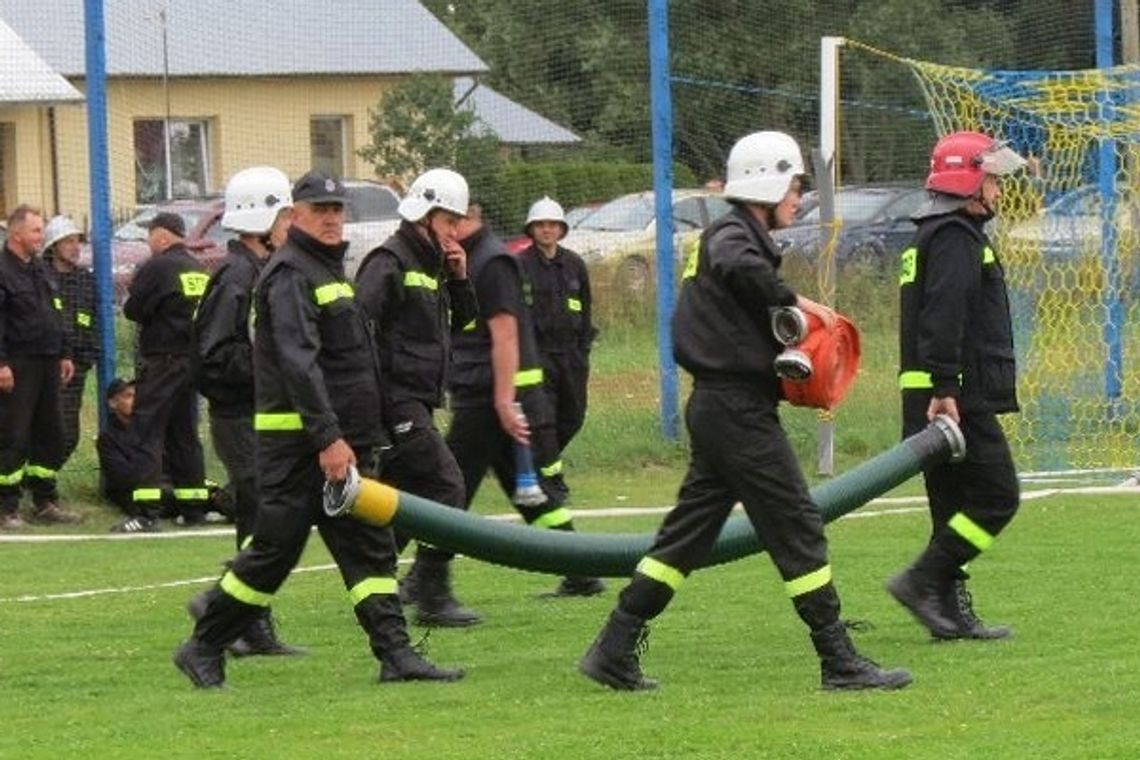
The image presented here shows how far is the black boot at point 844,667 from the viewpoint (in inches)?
365

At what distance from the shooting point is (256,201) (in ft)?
36.5

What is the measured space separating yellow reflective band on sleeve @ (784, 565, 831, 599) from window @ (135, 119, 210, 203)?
39.5 feet

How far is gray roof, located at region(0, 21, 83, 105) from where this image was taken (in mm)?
19938

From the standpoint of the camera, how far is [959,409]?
10.5 m

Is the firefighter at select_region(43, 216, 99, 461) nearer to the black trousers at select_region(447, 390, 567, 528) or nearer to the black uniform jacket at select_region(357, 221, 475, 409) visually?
the black trousers at select_region(447, 390, 567, 528)

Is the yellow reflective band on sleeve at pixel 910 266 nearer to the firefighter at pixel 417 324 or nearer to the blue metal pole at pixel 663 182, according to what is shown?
the firefighter at pixel 417 324

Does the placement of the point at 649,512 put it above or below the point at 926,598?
below

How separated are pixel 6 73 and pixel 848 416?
8016 millimetres

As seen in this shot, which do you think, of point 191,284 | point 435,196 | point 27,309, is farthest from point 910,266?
point 27,309

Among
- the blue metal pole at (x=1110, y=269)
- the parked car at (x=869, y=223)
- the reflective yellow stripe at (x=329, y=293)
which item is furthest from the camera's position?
the parked car at (x=869, y=223)

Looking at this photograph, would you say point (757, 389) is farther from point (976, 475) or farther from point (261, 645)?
point (261, 645)

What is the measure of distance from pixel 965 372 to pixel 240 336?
3058 mm

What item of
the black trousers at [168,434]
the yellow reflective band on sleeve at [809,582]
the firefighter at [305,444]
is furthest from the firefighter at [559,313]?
the yellow reflective band on sleeve at [809,582]

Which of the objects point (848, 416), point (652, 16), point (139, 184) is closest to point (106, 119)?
point (139, 184)
